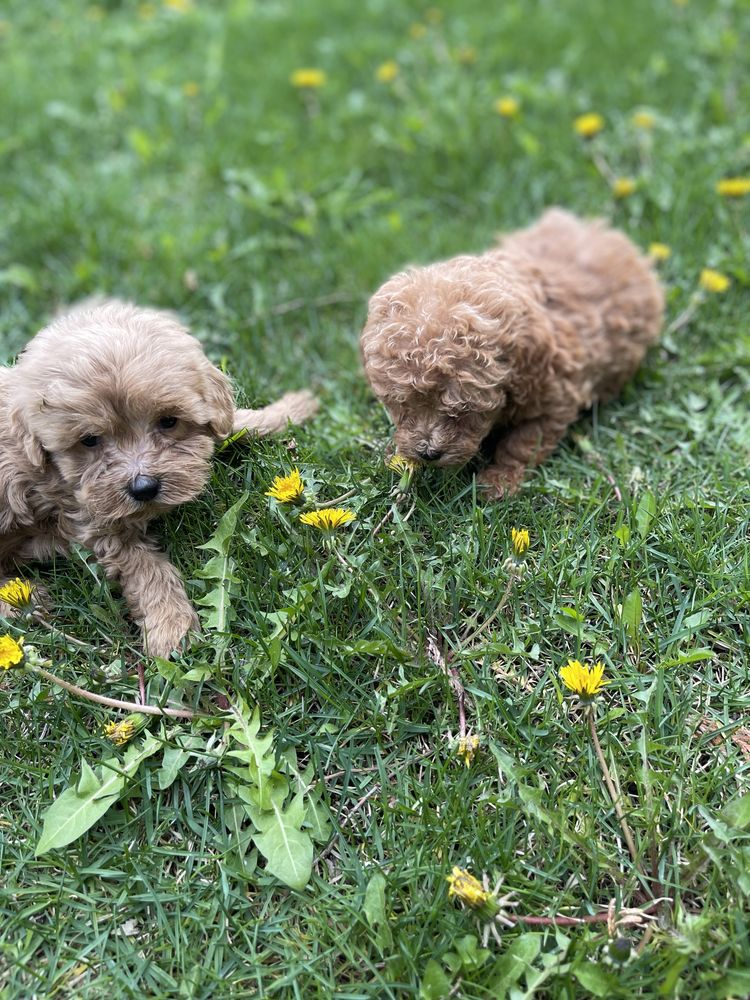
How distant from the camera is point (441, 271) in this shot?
3.17m

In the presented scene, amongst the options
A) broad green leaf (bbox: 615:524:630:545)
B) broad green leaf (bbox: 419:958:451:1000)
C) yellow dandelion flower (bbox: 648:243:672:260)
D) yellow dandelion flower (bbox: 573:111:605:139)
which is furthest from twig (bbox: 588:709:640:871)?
yellow dandelion flower (bbox: 573:111:605:139)

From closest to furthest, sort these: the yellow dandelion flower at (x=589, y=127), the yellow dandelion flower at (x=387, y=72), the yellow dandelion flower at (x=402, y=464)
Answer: the yellow dandelion flower at (x=402, y=464) < the yellow dandelion flower at (x=589, y=127) < the yellow dandelion flower at (x=387, y=72)

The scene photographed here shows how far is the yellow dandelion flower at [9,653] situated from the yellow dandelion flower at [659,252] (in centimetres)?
358

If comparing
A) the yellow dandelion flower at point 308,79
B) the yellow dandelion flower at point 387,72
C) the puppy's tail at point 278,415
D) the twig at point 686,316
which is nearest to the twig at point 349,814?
the puppy's tail at point 278,415

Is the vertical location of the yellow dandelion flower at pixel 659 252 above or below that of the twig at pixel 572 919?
above

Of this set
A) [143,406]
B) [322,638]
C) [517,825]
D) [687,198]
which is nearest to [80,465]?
[143,406]

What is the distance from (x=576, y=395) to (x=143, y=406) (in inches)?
69.5

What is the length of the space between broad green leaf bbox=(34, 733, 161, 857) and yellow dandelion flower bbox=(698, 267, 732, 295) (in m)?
3.48

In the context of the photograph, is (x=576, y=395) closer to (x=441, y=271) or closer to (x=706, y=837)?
(x=441, y=271)

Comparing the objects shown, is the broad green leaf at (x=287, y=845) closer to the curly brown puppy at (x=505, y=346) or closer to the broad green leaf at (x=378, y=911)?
the broad green leaf at (x=378, y=911)

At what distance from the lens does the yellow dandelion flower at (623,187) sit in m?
4.93

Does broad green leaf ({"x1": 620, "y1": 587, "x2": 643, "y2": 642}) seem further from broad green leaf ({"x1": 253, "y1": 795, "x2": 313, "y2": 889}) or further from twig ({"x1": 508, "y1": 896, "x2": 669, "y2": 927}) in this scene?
broad green leaf ({"x1": 253, "y1": 795, "x2": 313, "y2": 889})

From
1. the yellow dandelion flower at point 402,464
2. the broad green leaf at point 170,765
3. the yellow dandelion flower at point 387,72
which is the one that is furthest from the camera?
the yellow dandelion flower at point 387,72

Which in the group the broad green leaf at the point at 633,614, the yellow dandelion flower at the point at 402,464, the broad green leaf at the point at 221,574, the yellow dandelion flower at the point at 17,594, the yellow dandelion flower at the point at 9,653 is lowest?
the broad green leaf at the point at 633,614
